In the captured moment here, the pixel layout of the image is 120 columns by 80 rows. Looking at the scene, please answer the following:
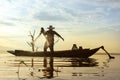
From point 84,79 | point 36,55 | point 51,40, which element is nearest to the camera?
point 84,79

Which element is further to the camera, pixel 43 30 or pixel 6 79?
pixel 43 30

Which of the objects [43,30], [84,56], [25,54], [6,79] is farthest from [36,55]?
[6,79]

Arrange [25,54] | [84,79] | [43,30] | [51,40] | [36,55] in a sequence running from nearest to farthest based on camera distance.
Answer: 1. [84,79]
2. [51,40]
3. [43,30]
4. [36,55]
5. [25,54]

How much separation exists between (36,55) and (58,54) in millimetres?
10559

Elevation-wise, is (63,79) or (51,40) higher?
(51,40)

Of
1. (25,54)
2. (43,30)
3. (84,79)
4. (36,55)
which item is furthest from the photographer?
(25,54)

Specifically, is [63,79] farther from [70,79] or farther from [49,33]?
[49,33]

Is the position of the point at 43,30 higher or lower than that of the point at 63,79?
higher

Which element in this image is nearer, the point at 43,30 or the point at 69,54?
the point at 43,30

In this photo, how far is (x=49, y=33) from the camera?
39.6 m

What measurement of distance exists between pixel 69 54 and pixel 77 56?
7.07ft

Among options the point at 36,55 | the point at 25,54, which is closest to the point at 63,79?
the point at 36,55

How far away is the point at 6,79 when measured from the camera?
24172mm

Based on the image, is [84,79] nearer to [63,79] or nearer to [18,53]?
[63,79]
